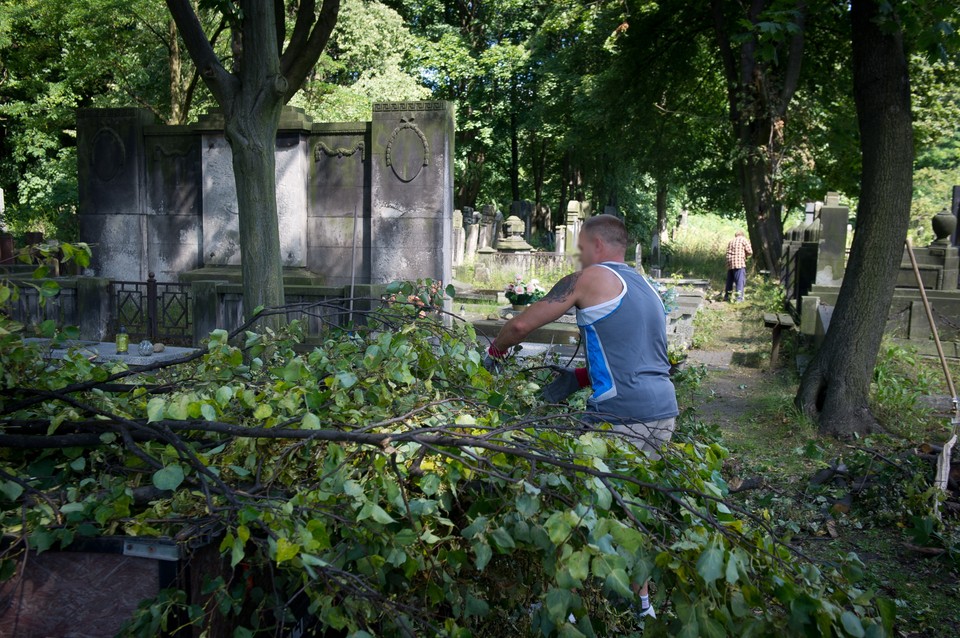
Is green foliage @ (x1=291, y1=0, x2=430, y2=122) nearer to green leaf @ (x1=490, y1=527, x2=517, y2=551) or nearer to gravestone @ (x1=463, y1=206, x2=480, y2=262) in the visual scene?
gravestone @ (x1=463, y1=206, x2=480, y2=262)

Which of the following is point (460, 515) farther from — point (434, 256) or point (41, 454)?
point (434, 256)

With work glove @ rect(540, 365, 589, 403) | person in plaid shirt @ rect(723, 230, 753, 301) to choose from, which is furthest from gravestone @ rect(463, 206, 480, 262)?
work glove @ rect(540, 365, 589, 403)

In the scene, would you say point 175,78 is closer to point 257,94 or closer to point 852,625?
point 257,94

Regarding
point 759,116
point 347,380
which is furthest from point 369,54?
point 347,380

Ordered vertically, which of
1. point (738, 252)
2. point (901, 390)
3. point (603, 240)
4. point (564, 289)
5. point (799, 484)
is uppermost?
point (603, 240)

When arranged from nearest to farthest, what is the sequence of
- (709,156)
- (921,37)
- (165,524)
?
1. (165,524)
2. (921,37)
3. (709,156)

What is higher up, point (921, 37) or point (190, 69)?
point (190, 69)

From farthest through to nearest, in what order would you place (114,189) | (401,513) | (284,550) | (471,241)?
(471,241)
(114,189)
(401,513)
(284,550)

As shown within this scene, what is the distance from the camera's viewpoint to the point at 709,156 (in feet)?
105

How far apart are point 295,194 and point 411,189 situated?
201cm

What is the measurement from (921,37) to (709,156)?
25.4m

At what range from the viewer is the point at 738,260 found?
21375 millimetres

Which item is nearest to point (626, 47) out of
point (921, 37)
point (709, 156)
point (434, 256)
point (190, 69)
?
point (709, 156)

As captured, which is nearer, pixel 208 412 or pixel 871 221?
pixel 208 412
